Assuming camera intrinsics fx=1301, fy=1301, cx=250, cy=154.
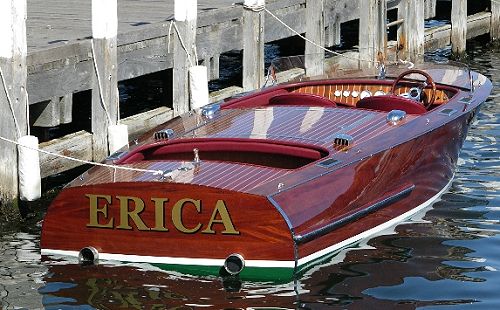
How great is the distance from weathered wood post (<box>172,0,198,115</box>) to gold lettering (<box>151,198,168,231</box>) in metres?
4.11

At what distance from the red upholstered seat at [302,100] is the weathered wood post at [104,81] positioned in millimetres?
1492

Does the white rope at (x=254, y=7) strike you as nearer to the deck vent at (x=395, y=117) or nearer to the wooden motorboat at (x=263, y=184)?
the wooden motorboat at (x=263, y=184)

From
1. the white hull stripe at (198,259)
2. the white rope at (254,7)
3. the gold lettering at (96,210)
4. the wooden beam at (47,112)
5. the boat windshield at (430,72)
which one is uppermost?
the white rope at (254,7)

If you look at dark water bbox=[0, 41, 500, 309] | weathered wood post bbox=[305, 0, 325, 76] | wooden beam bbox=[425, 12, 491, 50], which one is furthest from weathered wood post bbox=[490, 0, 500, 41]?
dark water bbox=[0, 41, 500, 309]

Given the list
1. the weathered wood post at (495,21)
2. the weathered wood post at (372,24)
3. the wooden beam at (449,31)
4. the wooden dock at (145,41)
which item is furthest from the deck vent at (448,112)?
the weathered wood post at (495,21)

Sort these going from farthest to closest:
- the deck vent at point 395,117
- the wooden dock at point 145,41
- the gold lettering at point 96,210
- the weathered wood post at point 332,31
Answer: the weathered wood post at point 332,31
the wooden dock at point 145,41
the deck vent at point 395,117
the gold lettering at point 96,210

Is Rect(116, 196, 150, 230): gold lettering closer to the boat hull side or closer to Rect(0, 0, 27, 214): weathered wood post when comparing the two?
the boat hull side

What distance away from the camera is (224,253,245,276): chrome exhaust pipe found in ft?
28.4

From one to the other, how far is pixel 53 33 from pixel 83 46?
1.42m

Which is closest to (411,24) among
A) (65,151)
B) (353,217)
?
(65,151)

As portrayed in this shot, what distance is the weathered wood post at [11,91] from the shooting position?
34.0 ft

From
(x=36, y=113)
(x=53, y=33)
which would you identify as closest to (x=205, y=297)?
(x=36, y=113)

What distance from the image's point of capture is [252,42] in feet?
44.6

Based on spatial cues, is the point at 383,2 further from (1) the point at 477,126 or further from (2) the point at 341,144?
(2) the point at 341,144
